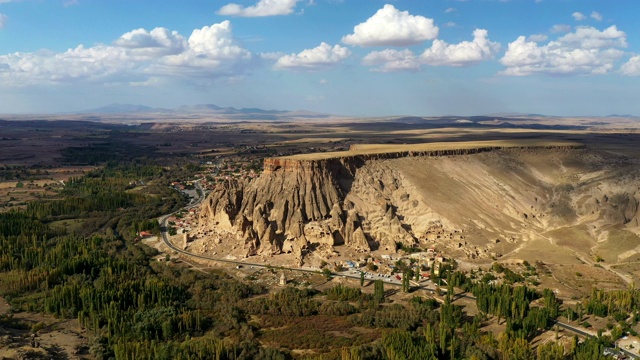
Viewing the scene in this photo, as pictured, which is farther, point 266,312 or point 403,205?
point 403,205

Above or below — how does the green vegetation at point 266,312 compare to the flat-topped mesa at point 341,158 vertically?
below

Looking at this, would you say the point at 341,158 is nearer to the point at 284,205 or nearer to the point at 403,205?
the point at 403,205

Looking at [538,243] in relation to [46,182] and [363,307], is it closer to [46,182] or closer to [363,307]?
[363,307]

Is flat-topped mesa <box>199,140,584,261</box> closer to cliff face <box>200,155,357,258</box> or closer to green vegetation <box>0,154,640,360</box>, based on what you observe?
cliff face <box>200,155,357,258</box>

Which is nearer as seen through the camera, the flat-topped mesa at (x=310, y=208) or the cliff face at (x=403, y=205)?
the flat-topped mesa at (x=310, y=208)

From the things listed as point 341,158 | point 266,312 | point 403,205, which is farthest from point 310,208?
point 266,312

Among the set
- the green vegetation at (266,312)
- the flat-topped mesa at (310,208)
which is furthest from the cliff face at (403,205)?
the green vegetation at (266,312)

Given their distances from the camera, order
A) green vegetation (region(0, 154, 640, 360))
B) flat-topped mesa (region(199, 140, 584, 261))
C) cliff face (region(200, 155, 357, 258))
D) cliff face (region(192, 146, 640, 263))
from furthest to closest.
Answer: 1. cliff face (region(192, 146, 640, 263))
2. flat-topped mesa (region(199, 140, 584, 261))
3. cliff face (region(200, 155, 357, 258))
4. green vegetation (region(0, 154, 640, 360))

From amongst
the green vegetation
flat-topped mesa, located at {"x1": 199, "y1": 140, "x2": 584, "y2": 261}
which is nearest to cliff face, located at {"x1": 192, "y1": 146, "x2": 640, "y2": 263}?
flat-topped mesa, located at {"x1": 199, "y1": 140, "x2": 584, "y2": 261}

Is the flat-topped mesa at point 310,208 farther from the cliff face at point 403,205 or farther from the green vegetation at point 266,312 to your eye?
the green vegetation at point 266,312
